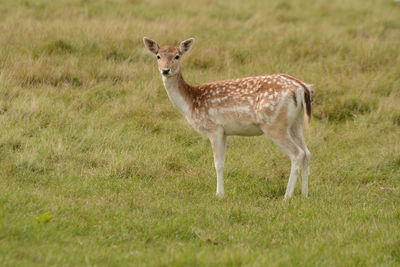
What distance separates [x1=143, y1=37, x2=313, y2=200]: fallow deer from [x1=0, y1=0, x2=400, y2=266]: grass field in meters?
0.52

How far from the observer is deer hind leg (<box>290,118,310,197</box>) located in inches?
265

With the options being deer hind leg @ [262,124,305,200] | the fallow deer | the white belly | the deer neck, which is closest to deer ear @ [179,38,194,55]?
the fallow deer

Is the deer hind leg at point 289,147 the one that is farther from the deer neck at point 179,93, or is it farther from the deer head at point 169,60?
the deer head at point 169,60

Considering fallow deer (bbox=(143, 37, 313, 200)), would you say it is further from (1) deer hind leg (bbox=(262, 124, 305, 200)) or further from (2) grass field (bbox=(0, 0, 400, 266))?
(2) grass field (bbox=(0, 0, 400, 266))

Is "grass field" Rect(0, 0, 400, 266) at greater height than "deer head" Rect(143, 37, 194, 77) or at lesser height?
lesser

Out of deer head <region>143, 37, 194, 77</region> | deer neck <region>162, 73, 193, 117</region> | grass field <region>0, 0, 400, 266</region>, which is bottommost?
grass field <region>0, 0, 400, 266</region>

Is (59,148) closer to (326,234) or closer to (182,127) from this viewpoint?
(182,127)

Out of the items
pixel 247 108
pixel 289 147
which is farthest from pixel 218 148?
pixel 289 147

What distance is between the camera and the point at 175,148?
793cm

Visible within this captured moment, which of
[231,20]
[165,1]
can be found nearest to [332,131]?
[231,20]

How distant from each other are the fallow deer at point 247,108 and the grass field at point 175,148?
0.52 m

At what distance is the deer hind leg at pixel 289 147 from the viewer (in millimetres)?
6531

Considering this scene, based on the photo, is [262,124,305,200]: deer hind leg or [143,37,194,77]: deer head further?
[143,37,194,77]: deer head

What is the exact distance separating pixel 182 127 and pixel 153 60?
106 inches
